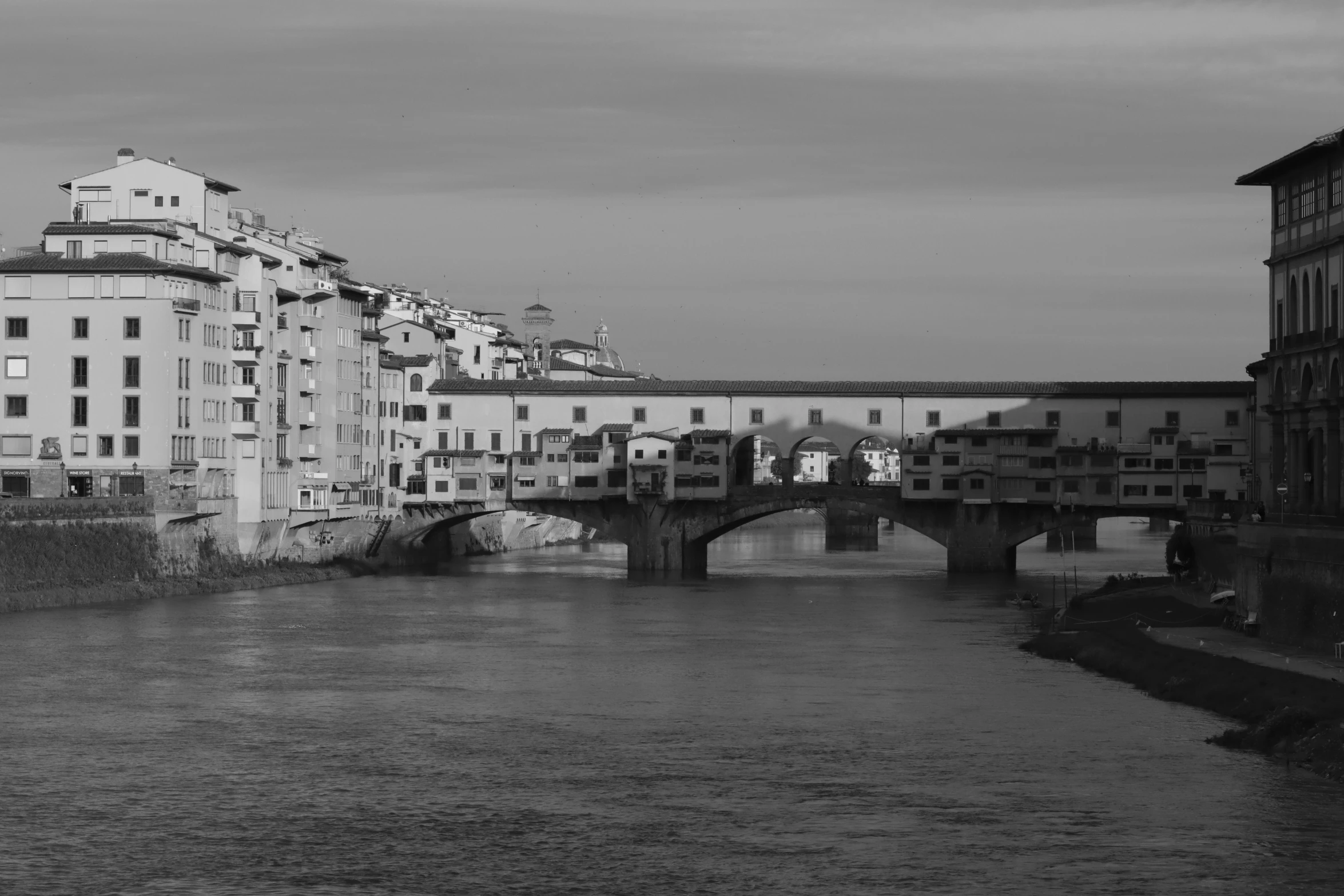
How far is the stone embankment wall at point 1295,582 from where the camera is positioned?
4131 cm

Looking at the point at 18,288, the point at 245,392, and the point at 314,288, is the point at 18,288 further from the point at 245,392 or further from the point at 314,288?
the point at 314,288

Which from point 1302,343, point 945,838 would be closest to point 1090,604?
point 1302,343

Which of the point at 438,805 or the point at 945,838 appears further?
the point at 438,805

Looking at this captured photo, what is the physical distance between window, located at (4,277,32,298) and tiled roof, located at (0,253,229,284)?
300 mm

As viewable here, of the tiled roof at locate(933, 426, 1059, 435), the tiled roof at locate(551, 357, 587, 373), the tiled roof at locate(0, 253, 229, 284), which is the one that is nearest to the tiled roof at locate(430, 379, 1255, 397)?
the tiled roof at locate(933, 426, 1059, 435)

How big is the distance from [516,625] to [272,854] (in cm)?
3166

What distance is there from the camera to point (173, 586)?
69125 mm

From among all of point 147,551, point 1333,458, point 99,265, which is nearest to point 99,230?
point 99,265

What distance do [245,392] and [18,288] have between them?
31.1ft

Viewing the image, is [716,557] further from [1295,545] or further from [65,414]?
[1295,545]

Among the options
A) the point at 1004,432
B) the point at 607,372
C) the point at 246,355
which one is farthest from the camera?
the point at 607,372

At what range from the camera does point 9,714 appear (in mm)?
39812

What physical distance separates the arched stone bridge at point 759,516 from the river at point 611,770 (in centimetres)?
3060

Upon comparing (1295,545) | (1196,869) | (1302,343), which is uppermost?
(1302,343)
